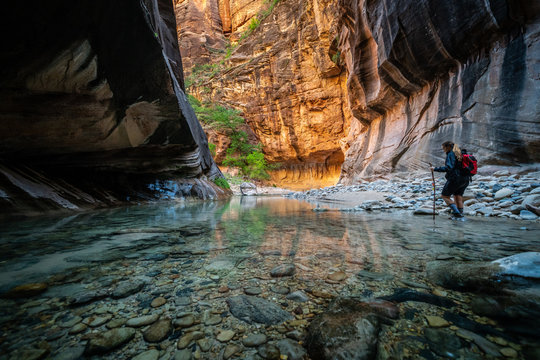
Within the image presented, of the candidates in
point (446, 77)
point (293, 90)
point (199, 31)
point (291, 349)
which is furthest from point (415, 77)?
point (199, 31)

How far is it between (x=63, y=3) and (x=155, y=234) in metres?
2.58

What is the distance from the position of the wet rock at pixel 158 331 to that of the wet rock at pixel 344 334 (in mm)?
492

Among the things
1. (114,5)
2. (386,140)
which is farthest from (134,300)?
(386,140)

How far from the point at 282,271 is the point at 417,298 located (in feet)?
2.18

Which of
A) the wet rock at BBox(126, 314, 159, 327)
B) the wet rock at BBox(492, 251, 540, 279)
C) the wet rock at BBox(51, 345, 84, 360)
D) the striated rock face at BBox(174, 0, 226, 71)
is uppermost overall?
the striated rock face at BBox(174, 0, 226, 71)

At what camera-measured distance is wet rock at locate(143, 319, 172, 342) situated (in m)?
0.71

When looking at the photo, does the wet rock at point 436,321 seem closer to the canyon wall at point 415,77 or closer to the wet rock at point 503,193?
the wet rock at point 503,193

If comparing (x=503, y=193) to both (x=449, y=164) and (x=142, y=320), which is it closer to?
(x=449, y=164)

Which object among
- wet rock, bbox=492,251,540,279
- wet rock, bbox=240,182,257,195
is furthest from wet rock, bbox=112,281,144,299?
wet rock, bbox=240,182,257,195

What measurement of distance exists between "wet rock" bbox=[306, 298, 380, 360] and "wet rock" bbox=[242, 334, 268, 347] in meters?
0.15

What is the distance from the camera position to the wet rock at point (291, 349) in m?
0.65

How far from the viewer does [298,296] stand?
100cm

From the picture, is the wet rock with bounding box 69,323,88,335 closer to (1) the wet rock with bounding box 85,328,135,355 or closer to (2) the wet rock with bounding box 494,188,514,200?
(1) the wet rock with bounding box 85,328,135,355

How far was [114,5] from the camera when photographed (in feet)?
8.20
